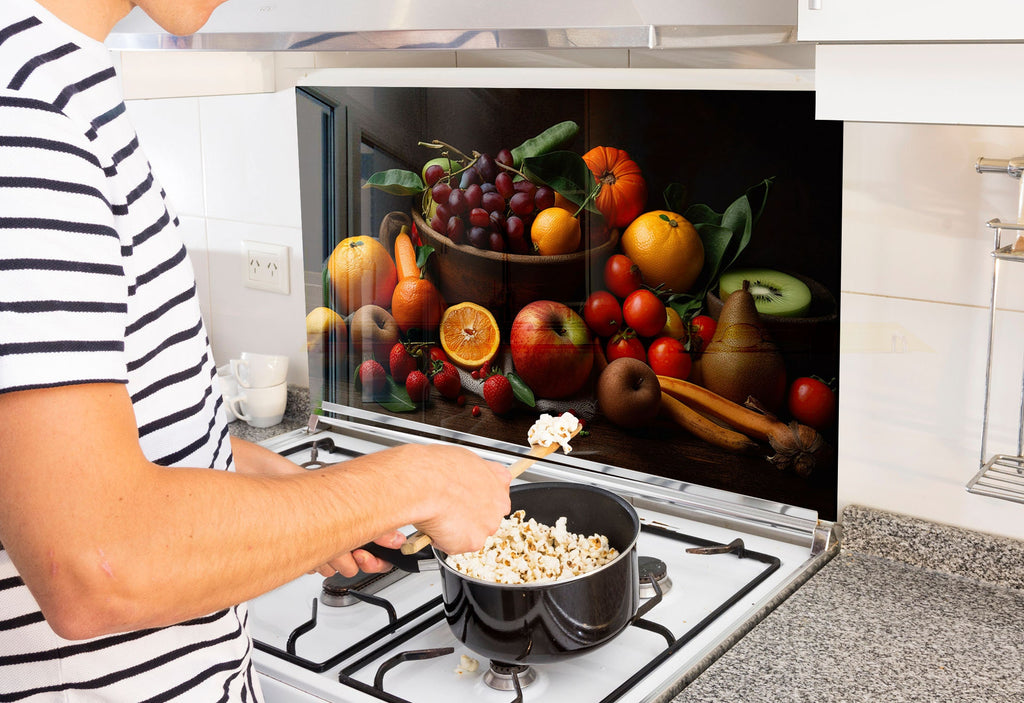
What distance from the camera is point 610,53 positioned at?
1.24 m

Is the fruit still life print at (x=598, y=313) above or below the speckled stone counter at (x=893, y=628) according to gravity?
above

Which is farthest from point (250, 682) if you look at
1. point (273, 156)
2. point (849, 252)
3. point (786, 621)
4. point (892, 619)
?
point (273, 156)

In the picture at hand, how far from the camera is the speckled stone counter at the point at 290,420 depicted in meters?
1.67

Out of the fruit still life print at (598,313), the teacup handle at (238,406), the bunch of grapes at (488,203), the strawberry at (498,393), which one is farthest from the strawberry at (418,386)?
the teacup handle at (238,406)

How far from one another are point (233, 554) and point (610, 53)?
90 cm

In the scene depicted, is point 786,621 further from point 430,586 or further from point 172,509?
point 172,509

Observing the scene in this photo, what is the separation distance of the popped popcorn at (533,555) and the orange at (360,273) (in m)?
0.52

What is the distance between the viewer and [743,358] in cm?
Result: 121

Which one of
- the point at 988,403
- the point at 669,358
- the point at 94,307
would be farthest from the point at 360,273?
the point at 94,307

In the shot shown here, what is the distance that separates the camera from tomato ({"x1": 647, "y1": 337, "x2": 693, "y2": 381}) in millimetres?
1249

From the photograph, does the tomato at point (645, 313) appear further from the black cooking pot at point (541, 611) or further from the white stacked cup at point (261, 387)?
the white stacked cup at point (261, 387)

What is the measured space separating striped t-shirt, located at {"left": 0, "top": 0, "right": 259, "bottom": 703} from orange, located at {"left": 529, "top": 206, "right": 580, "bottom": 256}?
0.67 metres

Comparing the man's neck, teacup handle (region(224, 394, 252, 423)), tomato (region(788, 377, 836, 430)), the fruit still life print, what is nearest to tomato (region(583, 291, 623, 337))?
the fruit still life print

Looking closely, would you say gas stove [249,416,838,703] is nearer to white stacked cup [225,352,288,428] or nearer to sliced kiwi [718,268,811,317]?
sliced kiwi [718,268,811,317]
